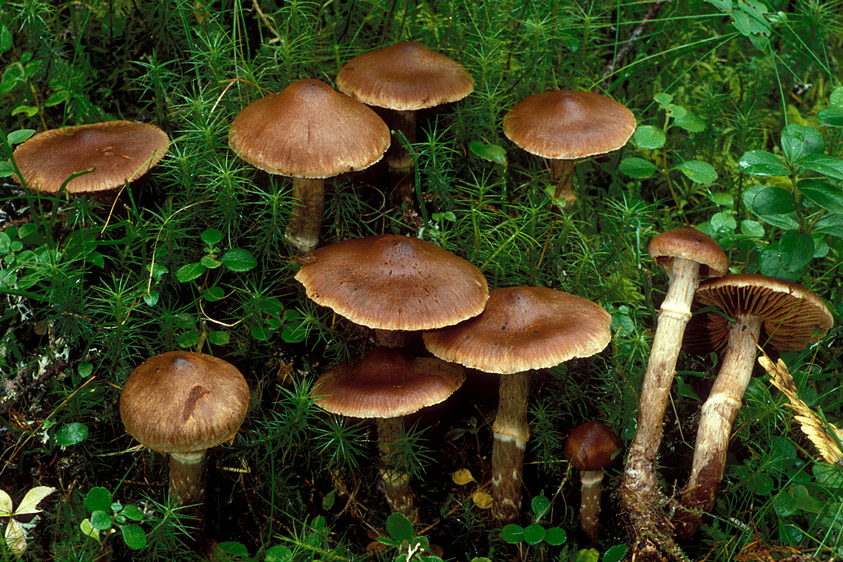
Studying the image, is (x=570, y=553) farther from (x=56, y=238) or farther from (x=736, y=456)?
(x=56, y=238)

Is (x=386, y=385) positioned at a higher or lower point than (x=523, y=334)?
lower

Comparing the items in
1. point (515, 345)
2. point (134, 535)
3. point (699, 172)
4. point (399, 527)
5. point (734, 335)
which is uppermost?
point (699, 172)

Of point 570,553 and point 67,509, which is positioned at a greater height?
point 67,509

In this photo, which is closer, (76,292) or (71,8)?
(76,292)

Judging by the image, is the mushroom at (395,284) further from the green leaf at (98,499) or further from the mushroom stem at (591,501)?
the green leaf at (98,499)

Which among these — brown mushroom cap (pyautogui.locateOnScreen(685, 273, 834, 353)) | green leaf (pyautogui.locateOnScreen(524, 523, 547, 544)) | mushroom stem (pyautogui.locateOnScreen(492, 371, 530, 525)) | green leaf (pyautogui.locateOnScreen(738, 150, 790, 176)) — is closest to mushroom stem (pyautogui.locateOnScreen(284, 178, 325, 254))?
mushroom stem (pyautogui.locateOnScreen(492, 371, 530, 525))

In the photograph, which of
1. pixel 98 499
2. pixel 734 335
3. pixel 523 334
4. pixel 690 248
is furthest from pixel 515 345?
pixel 98 499

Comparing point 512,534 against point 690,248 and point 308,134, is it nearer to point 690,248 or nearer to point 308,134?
point 690,248

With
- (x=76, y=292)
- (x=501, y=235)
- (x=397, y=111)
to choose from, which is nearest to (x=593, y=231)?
(x=501, y=235)
